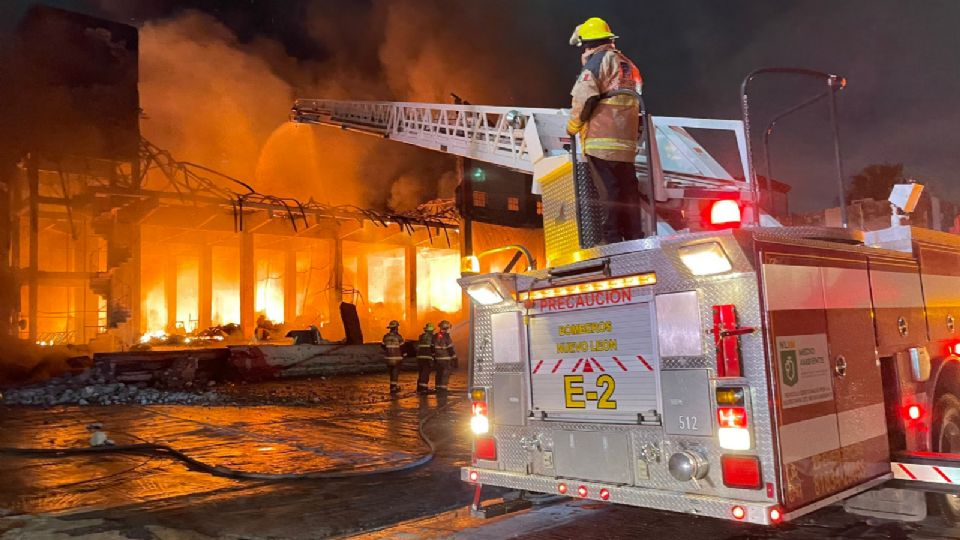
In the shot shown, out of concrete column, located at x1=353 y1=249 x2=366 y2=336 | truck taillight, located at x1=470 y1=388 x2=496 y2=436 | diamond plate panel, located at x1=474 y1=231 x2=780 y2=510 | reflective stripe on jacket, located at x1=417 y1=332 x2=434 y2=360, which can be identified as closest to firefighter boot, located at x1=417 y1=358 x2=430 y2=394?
reflective stripe on jacket, located at x1=417 y1=332 x2=434 y2=360

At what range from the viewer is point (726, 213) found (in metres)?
3.00

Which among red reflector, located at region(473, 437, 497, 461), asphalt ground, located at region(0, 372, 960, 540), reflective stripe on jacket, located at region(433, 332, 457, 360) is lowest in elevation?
asphalt ground, located at region(0, 372, 960, 540)

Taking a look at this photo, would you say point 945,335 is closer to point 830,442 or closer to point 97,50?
point 830,442

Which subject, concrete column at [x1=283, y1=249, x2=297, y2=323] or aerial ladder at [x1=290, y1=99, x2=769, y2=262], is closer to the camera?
aerial ladder at [x1=290, y1=99, x2=769, y2=262]

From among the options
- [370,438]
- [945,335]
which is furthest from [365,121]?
[945,335]

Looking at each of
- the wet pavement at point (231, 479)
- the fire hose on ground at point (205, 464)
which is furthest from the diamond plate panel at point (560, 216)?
the fire hose on ground at point (205, 464)

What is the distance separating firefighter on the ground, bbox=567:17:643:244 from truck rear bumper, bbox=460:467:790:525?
56.4 inches

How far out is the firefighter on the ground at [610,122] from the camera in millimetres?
4039

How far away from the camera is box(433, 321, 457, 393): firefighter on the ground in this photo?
1258cm

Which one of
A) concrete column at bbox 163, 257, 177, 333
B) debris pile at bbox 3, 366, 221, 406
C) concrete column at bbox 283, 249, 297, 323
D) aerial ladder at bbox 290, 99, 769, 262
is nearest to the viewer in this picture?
aerial ladder at bbox 290, 99, 769, 262

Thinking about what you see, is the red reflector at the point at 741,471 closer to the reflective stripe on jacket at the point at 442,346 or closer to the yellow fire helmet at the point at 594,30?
the yellow fire helmet at the point at 594,30

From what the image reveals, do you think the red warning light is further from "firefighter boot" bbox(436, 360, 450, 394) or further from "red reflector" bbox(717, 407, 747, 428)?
"firefighter boot" bbox(436, 360, 450, 394)

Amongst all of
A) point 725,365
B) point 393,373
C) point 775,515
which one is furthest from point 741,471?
point 393,373

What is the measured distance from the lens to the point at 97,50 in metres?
22.6
